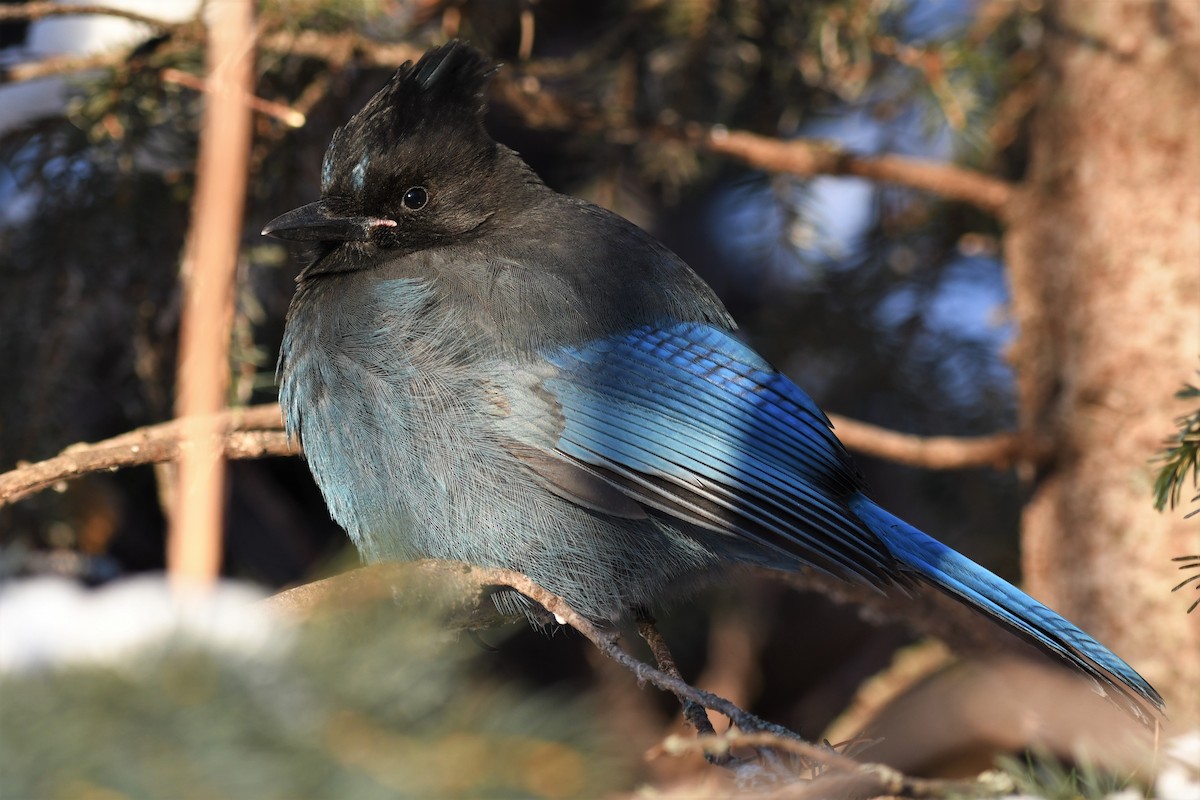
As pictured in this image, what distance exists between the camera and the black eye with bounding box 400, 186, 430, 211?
8.58ft

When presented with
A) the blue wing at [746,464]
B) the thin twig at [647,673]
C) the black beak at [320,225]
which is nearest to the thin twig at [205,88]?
the black beak at [320,225]

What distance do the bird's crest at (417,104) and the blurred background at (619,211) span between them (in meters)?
0.13

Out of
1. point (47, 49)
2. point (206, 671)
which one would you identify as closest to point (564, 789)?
point (206, 671)

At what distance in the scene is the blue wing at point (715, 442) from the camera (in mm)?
2146

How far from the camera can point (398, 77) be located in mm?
2490

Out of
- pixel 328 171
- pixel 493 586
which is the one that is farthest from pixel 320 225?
pixel 493 586

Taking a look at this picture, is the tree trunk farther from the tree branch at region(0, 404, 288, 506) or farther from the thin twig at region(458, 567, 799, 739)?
the tree branch at region(0, 404, 288, 506)

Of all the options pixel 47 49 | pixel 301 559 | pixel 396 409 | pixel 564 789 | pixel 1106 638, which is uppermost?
pixel 47 49

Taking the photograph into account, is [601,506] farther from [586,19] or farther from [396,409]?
[586,19]

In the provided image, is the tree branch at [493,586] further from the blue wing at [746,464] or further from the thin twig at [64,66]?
the thin twig at [64,66]

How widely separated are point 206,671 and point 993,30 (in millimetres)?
3076

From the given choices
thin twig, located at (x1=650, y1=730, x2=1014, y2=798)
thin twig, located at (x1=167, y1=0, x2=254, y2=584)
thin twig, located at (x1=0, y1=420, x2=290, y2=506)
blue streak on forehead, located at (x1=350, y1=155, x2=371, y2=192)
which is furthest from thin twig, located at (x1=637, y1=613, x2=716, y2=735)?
blue streak on forehead, located at (x1=350, y1=155, x2=371, y2=192)

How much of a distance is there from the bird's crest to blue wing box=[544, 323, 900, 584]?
0.60 metres

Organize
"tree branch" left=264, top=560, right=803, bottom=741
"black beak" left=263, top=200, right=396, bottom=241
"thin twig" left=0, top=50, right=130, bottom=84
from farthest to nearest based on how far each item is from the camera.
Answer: "thin twig" left=0, top=50, right=130, bottom=84, "black beak" left=263, top=200, right=396, bottom=241, "tree branch" left=264, top=560, right=803, bottom=741
